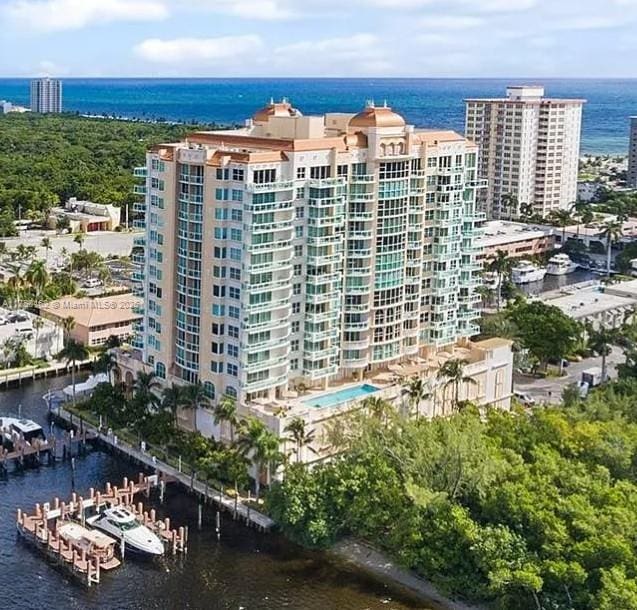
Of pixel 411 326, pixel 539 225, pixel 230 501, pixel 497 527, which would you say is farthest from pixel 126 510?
pixel 539 225

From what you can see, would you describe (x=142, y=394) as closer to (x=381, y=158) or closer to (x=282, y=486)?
(x=282, y=486)

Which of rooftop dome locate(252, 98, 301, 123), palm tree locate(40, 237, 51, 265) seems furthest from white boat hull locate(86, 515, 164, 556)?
palm tree locate(40, 237, 51, 265)

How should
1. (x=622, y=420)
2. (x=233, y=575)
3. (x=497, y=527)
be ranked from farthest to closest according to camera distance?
(x=622, y=420), (x=233, y=575), (x=497, y=527)

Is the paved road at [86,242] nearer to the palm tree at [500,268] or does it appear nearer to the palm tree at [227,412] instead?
the palm tree at [500,268]

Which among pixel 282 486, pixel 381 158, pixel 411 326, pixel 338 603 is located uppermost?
pixel 381 158

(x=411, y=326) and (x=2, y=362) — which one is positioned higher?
(x=411, y=326)

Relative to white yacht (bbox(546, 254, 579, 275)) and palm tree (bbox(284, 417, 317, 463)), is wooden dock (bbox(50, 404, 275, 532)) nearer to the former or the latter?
palm tree (bbox(284, 417, 317, 463))

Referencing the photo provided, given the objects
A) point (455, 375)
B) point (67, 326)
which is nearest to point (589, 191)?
point (67, 326)
